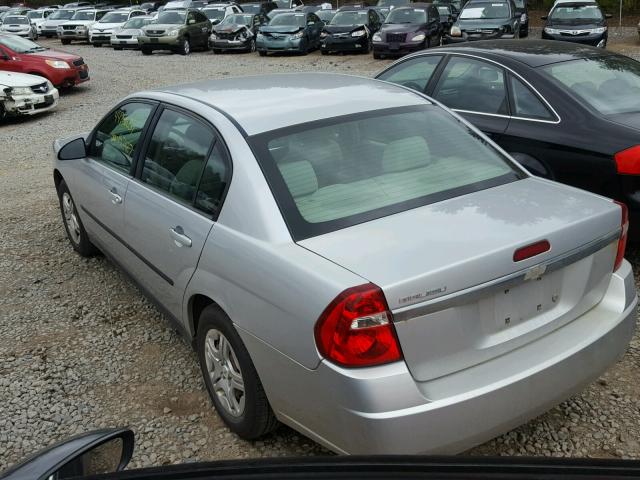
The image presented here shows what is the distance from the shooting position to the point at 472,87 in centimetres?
558

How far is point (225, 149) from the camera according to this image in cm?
311

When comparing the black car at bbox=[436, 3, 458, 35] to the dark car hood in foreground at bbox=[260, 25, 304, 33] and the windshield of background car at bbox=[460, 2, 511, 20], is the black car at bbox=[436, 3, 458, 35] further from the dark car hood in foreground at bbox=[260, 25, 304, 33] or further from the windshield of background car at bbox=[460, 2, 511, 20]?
the dark car hood in foreground at bbox=[260, 25, 304, 33]

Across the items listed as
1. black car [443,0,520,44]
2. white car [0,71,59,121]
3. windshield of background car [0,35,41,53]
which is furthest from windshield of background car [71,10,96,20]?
white car [0,71,59,121]

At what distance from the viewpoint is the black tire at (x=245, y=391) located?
2.82 meters

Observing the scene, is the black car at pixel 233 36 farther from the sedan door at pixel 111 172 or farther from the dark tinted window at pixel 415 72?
the sedan door at pixel 111 172

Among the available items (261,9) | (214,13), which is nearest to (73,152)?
(261,9)

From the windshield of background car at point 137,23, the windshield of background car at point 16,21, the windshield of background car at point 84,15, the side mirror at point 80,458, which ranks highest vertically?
the windshield of background car at point 84,15

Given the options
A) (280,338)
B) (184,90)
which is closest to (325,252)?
(280,338)

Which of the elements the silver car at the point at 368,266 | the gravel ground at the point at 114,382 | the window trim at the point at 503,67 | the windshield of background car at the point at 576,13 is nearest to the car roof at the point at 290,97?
the silver car at the point at 368,266

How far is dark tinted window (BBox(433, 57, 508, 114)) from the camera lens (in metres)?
5.34

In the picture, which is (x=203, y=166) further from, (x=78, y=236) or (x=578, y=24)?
(x=578, y=24)

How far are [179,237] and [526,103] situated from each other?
10.1 ft

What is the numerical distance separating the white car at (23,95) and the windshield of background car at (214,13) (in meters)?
16.5

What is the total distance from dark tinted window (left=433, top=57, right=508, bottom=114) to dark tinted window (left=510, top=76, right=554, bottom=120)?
9cm
